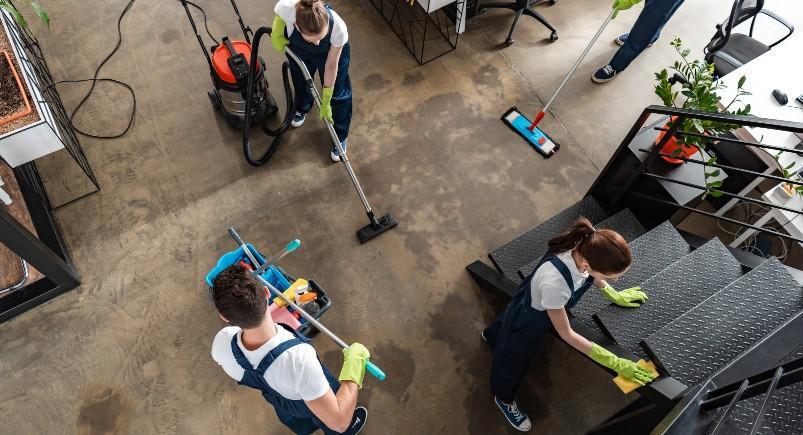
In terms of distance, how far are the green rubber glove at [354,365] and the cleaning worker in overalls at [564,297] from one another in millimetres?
713

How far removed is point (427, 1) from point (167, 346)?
116 inches

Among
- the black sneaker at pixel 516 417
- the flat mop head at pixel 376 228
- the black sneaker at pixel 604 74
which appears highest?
the black sneaker at pixel 604 74

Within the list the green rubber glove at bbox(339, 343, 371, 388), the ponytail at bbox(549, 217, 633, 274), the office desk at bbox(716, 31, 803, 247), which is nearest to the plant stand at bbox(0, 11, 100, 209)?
the green rubber glove at bbox(339, 343, 371, 388)

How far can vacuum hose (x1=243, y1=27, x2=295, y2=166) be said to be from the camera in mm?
2801

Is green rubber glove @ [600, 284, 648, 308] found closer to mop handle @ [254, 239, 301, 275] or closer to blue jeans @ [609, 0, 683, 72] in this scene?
mop handle @ [254, 239, 301, 275]

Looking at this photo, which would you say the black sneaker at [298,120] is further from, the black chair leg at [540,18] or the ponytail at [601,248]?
the ponytail at [601,248]

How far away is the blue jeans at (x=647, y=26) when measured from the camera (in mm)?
3516

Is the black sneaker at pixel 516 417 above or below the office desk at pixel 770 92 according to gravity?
below

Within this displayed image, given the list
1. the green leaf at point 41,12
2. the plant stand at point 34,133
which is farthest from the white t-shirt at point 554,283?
the green leaf at point 41,12

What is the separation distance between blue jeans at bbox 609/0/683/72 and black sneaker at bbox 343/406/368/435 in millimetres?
3337

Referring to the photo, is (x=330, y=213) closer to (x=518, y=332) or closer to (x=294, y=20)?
(x=294, y=20)

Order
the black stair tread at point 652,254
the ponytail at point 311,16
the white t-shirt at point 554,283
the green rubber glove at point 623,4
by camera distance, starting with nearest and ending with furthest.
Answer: the white t-shirt at point 554,283, the ponytail at point 311,16, the black stair tread at point 652,254, the green rubber glove at point 623,4

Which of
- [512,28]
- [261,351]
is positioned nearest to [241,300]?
[261,351]


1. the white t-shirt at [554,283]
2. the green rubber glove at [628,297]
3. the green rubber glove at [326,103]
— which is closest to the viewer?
the white t-shirt at [554,283]
